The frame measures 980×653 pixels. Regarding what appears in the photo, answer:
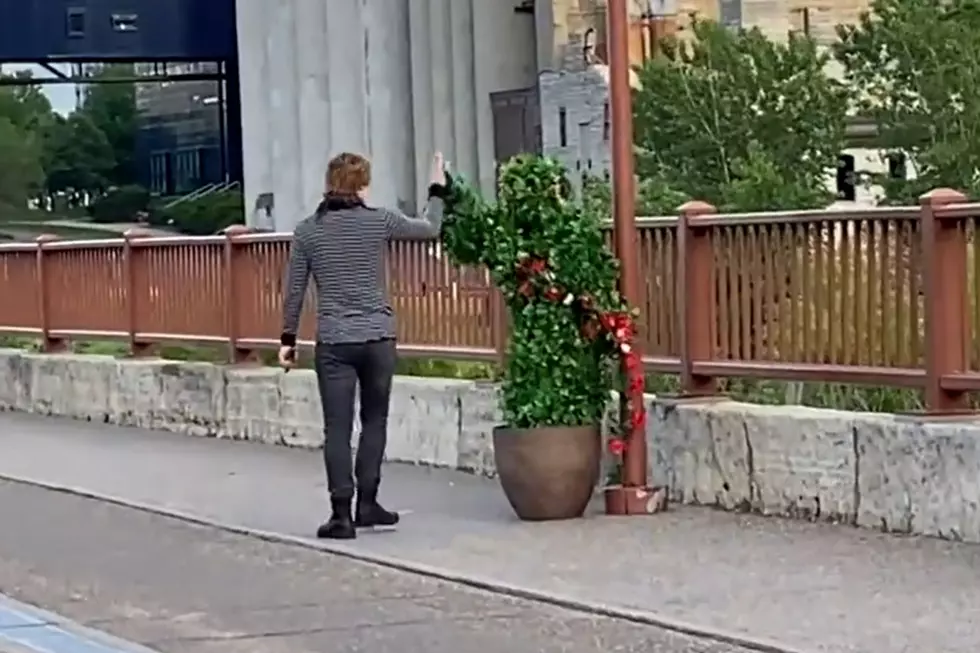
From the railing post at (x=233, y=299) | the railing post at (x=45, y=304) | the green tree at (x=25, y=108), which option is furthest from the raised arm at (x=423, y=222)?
the green tree at (x=25, y=108)

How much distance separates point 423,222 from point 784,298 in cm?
191

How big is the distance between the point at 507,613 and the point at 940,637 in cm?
187

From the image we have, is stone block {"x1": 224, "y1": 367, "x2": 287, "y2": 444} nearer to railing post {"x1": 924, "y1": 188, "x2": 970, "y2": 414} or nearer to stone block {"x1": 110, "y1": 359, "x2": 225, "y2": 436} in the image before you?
stone block {"x1": 110, "y1": 359, "x2": 225, "y2": 436}

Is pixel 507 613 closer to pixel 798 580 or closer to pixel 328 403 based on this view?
pixel 798 580

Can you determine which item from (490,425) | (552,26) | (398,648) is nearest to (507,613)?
(398,648)

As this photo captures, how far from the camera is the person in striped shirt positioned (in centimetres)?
1101

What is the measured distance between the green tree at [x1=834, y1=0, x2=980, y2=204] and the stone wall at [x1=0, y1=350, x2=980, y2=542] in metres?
5.23

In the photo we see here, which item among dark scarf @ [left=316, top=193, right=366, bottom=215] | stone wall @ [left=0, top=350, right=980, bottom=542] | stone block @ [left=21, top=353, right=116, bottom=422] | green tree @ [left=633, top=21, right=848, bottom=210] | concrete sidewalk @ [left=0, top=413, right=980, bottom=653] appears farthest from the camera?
green tree @ [left=633, top=21, right=848, bottom=210]

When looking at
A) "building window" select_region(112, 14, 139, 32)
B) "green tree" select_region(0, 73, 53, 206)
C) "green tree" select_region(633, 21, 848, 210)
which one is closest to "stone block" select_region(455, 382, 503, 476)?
"green tree" select_region(633, 21, 848, 210)

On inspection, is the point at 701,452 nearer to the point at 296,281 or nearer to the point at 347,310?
the point at 347,310

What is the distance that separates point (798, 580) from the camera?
368 inches

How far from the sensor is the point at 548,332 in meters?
11.4

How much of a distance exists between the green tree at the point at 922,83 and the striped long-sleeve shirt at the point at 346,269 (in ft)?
23.6

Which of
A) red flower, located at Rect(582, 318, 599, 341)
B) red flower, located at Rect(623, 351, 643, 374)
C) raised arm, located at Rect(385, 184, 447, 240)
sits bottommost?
red flower, located at Rect(623, 351, 643, 374)
